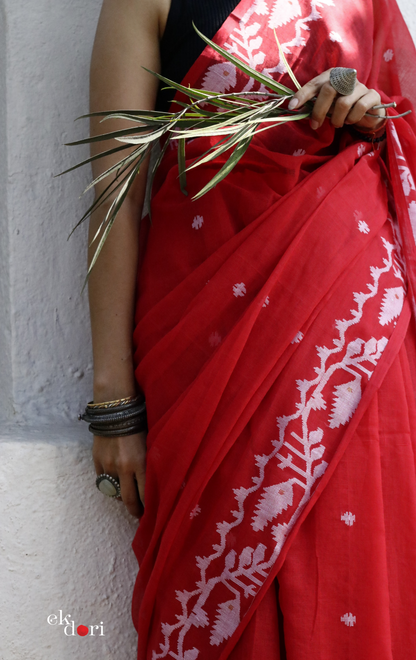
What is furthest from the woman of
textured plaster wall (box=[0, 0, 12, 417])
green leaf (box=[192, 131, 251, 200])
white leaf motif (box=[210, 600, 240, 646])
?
textured plaster wall (box=[0, 0, 12, 417])

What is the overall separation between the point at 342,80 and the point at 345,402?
0.46 meters

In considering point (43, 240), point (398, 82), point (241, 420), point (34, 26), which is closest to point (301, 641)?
point (241, 420)

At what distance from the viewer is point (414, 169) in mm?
951

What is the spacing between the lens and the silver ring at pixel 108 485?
0.92 meters

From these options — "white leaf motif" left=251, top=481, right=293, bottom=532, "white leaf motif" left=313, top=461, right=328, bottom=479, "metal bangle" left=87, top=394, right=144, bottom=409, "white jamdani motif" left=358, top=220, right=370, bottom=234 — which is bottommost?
"white leaf motif" left=251, top=481, right=293, bottom=532

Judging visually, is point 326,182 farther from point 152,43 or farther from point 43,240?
point 43,240

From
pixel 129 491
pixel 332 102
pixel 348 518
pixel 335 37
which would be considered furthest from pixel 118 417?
pixel 335 37

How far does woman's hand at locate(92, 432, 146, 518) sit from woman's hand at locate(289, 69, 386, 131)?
560 mm

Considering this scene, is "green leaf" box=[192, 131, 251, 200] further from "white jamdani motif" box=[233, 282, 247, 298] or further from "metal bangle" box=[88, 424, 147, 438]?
"metal bangle" box=[88, 424, 147, 438]

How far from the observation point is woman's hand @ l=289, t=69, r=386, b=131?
2.73 ft

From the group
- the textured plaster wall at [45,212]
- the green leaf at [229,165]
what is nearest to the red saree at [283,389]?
the green leaf at [229,165]

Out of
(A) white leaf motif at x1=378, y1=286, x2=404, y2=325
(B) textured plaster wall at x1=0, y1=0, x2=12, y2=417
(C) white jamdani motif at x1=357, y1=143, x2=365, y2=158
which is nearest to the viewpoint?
(A) white leaf motif at x1=378, y1=286, x2=404, y2=325

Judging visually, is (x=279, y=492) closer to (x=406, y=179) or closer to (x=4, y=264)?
(x=406, y=179)

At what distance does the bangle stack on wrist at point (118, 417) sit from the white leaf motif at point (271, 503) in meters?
0.25
